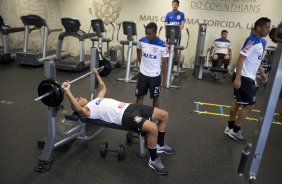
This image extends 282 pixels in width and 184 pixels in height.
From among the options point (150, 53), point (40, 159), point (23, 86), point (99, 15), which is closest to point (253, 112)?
point (150, 53)

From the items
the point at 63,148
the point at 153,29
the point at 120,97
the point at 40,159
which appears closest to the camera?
the point at 40,159

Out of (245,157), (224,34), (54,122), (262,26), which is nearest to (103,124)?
(54,122)

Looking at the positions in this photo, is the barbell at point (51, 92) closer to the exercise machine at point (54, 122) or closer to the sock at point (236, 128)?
the exercise machine at point (54, 122)

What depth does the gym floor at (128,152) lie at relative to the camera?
2168 mm

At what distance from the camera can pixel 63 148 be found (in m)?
2.48

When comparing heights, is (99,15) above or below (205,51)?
above

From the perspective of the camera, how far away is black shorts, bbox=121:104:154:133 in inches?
85.7

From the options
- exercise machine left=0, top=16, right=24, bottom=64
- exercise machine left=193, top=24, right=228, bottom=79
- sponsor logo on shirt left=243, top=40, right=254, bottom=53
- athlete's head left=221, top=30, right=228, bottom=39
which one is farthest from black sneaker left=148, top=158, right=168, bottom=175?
exercise machine left=0, top=16, right=24, bottom=64

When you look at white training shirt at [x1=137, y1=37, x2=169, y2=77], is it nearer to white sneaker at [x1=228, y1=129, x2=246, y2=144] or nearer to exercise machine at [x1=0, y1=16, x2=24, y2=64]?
white sneaker at [x1=228, y1=129, x2=246, y2=144]

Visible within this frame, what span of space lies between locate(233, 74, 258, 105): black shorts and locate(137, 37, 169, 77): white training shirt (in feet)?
3.04

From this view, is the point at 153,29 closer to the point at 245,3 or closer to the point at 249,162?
the point at 249,162

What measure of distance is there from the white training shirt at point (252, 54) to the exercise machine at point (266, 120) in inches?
71.4

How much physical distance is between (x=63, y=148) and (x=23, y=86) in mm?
2349

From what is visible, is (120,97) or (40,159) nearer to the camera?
(40,159)
